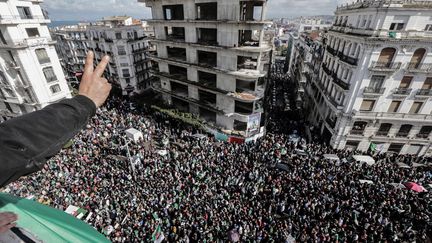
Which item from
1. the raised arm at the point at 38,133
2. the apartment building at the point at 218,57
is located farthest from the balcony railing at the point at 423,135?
the raised arm at the point at 38,133

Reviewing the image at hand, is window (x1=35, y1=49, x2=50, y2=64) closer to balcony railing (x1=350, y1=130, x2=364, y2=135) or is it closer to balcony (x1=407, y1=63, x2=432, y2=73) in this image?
balcony railing (x1=350, y1=130, x2=364, y2=135)

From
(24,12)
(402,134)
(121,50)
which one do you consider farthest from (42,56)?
(402,134)

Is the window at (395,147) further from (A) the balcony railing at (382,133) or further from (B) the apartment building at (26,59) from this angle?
(B) the apartment building at (26,59)

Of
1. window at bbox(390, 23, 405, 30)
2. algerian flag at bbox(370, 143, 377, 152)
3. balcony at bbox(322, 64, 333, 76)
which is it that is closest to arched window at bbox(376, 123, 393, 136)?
algerian flag at bbox(370, 143, 377, 152)

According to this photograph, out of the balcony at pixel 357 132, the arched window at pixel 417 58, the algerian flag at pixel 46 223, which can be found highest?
the algerian flag at pixel 46 223

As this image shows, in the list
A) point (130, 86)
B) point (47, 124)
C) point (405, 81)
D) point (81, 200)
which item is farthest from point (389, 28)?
point (130, 86)

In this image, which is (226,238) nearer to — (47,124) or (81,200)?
(81,200)

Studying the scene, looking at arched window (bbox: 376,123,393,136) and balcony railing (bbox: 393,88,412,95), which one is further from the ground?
balcony railing (bbox: 393,88,412,95)
